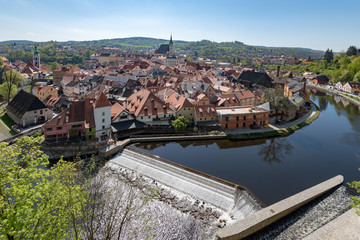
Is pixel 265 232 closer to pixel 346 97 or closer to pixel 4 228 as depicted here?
pixel 4 228

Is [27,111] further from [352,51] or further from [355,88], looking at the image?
[352,51]

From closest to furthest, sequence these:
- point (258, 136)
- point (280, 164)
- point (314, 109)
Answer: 1. point (280, 164)
2. point (258, 136)
3. point (314, 109)

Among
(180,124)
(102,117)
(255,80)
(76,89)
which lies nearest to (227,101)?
(180,124)

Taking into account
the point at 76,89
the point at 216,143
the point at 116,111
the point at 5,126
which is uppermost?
the point at 76,89

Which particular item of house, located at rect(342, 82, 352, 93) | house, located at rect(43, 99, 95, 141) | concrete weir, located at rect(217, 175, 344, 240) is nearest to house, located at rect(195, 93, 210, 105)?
house, located at rect(43, 99, 95, 141)

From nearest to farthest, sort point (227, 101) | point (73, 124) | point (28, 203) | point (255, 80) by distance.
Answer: point (28, 203), point (73, 124), point (227, 101), point (255, 80)

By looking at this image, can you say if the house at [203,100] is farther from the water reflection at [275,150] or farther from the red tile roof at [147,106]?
the water reflection at [275,150]

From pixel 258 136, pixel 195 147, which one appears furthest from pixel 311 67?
pixel 195 147
